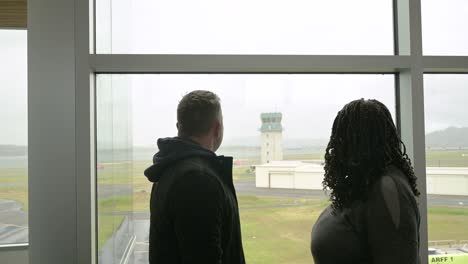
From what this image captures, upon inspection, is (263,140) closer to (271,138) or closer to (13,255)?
(271,138)

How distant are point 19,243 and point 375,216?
93.7 inches

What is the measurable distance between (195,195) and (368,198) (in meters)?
0.54

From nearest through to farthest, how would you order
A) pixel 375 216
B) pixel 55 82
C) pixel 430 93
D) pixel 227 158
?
pixel 375 216, pixel 227 158, pixel 55 82, pixel 430 93

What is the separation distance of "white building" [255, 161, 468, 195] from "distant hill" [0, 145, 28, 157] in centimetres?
146

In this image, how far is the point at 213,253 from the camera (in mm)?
1303

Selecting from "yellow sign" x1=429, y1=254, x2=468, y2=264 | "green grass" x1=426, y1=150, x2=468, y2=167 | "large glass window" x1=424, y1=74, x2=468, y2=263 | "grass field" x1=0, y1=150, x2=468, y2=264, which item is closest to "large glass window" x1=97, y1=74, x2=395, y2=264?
"grass field" x1=0, y1=150, x2=468, y2=264

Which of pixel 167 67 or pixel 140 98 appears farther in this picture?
pixel 140 98

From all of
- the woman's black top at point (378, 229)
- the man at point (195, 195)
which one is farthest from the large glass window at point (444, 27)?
the man at point (195, 195)

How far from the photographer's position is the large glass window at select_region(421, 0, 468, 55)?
243 centimetres

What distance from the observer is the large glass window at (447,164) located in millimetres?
2451

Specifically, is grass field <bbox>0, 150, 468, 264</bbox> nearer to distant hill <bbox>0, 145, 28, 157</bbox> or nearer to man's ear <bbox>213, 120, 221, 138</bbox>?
distant hill <bbox>0, 145, 28, 157</bbox>

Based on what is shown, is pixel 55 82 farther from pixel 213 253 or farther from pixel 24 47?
pixel 213 253

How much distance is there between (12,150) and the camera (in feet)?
8.51


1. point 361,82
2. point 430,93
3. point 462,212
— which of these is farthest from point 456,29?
point 462,212
